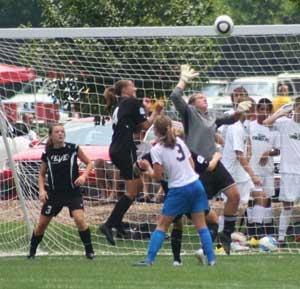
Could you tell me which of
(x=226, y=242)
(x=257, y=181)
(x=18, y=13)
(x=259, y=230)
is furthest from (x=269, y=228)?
(x=18, y=13)

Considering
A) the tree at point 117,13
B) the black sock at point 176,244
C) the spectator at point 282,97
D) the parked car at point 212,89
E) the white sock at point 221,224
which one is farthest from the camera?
the tree at point 117,13

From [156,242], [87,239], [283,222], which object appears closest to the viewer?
[156,242]

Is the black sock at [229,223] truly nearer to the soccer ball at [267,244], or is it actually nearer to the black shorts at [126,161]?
the soccer ball at [267,244]

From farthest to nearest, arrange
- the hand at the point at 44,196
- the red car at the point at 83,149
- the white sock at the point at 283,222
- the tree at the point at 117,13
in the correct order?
the tree at the point at 117,13 < the red car at the point at 83,149 < the white sock at the point at 283,222 < the hand at the point at 44,196

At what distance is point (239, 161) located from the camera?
17.0m

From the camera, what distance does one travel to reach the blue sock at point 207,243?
1392 cm

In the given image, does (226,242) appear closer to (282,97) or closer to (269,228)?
(269,228)

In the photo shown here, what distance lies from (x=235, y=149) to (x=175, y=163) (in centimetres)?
307

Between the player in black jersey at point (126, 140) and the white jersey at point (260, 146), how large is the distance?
1.60 metres

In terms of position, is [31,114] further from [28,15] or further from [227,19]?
[28,15]

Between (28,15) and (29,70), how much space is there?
32.0 meters

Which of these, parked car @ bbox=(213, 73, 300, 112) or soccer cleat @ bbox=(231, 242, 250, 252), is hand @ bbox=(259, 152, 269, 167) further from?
soccer cleat @ bbox=(231, 242, 250, 252)

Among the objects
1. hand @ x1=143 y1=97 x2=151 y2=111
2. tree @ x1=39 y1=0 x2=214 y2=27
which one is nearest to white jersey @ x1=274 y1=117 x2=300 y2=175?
hand @ x1=143 y1=97 x2=151 y2=111

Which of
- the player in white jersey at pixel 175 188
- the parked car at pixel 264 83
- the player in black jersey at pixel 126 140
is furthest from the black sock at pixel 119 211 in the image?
the parked car at pixel 264 83
